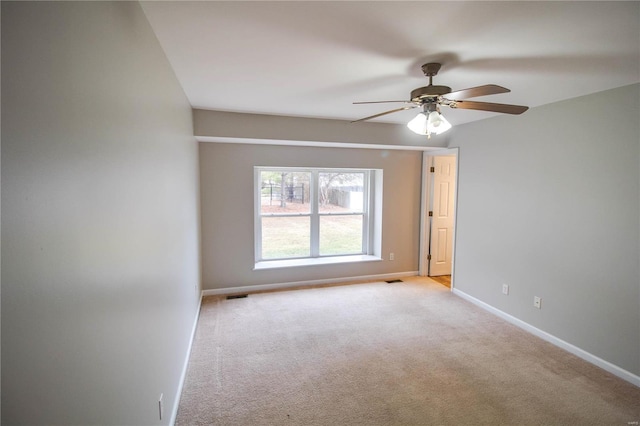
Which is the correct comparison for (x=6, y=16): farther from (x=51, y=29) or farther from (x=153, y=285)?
(x=153, y=285)

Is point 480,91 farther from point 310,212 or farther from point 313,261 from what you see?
point 313,261

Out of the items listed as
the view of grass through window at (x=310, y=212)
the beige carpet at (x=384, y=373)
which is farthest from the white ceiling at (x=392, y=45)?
the beige carpet at (x=384, y=373)

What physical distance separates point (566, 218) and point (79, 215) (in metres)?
3.79

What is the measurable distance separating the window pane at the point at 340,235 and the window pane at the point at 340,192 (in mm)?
154

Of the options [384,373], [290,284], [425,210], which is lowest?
[384,373]

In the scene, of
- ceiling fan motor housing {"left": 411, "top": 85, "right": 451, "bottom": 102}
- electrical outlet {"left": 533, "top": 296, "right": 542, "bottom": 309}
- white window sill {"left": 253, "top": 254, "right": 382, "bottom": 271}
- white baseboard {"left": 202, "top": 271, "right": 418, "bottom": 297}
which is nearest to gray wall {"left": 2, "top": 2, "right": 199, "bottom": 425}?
ceiling fan motor housing {"left": 411, "top": 85, "right": 451, "bottom": 102}

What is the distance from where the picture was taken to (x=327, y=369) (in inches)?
106

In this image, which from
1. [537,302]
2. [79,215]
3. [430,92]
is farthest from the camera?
[537,302]

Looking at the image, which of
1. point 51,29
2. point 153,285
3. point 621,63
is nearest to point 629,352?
point 621,63

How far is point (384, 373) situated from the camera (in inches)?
104

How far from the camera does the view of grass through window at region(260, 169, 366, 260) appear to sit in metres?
4.80

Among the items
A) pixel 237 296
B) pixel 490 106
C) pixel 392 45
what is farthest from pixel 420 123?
pixel 237 296

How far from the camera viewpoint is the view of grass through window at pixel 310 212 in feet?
15.8

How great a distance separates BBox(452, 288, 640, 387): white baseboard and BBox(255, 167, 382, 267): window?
1859 millimetres
